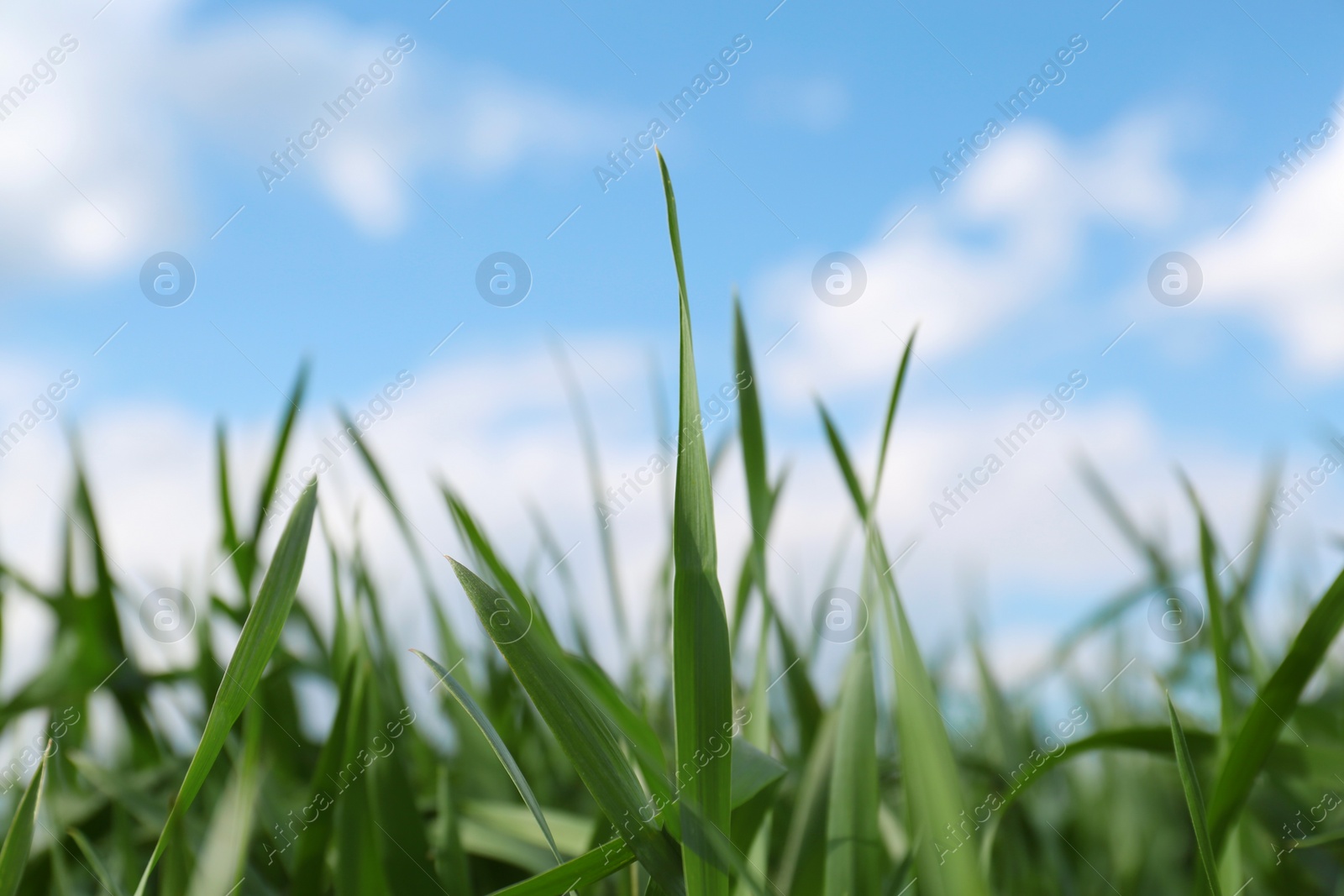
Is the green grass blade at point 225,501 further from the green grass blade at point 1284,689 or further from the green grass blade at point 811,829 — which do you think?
the green grass blade at point 1284,689

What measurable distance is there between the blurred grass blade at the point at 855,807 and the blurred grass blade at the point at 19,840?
0.30 m

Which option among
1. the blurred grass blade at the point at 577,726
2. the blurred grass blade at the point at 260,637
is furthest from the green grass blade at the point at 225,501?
the blurred grass blade at the point at 577,726

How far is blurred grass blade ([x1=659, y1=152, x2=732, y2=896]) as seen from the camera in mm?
277

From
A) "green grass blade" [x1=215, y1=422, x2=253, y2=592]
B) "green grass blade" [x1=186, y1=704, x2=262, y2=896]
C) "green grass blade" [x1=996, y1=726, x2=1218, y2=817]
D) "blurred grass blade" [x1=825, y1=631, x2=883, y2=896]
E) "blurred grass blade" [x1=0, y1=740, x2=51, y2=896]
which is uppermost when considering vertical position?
"green grass blade" [x1=215, y1=422, x2=253, y2=592]

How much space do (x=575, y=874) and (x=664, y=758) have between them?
65 millimetres

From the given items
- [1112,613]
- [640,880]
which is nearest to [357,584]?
[640,880]

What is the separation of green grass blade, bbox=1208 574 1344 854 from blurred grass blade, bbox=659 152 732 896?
202 millimetres

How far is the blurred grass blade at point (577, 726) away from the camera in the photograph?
0.26 meters

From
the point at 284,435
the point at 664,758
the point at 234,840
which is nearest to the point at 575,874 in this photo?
the point at 664,758

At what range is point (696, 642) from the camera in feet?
0.92

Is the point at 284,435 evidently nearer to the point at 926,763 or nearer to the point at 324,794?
the point at 324,794

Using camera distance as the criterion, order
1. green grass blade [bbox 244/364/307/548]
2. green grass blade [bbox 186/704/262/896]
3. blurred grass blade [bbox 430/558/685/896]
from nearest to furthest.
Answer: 1. blurred grass blade [bbox 430/558/685/896]
2. green grass blade [bbox 186/704/262/896]
3. green grass blade [bbox 244/364/307/548]

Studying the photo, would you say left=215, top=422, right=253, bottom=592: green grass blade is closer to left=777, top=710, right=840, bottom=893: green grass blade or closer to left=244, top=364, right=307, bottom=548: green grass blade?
left=244, top=364, right=307, bottom=548: green grass blade

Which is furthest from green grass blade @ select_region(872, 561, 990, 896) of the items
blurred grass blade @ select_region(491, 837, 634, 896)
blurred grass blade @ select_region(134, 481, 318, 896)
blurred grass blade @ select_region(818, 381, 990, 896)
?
blurred grass blade @ select_region(134, 481, 318, 896)
